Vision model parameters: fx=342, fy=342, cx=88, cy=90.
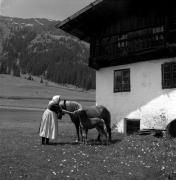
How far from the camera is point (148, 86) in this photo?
797 inches

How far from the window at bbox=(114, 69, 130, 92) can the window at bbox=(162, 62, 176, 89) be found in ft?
8.52

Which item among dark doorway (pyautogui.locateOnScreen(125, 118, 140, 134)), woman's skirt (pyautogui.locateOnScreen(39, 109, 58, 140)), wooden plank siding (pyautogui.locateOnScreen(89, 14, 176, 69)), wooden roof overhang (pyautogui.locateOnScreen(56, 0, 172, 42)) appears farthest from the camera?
dark doorway (pyautogui.locateOnScreen(125, 118, 140, 134))

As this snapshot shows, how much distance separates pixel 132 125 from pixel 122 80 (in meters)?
2.88

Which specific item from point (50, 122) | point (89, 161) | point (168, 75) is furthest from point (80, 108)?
point (168, 75)

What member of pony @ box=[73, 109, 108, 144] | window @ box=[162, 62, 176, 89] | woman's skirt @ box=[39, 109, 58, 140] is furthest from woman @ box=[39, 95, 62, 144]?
window @ box=[162, 62, 176, 89]

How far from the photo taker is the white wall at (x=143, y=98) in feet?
63.3

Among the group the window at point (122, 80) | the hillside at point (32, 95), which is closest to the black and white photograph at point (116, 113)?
the window at point (122, 80)

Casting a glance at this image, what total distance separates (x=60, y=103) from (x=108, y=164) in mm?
5201

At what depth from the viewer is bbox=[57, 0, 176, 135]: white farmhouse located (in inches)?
757

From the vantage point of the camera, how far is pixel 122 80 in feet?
70.6

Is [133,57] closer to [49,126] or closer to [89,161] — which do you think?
[49,126]

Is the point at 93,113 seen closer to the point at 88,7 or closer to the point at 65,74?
the point at 88,7

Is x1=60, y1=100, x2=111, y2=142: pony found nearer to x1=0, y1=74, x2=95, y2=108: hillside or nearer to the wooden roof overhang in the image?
the wooden roof overhang

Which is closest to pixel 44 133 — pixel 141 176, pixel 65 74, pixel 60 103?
pixel 60 103
